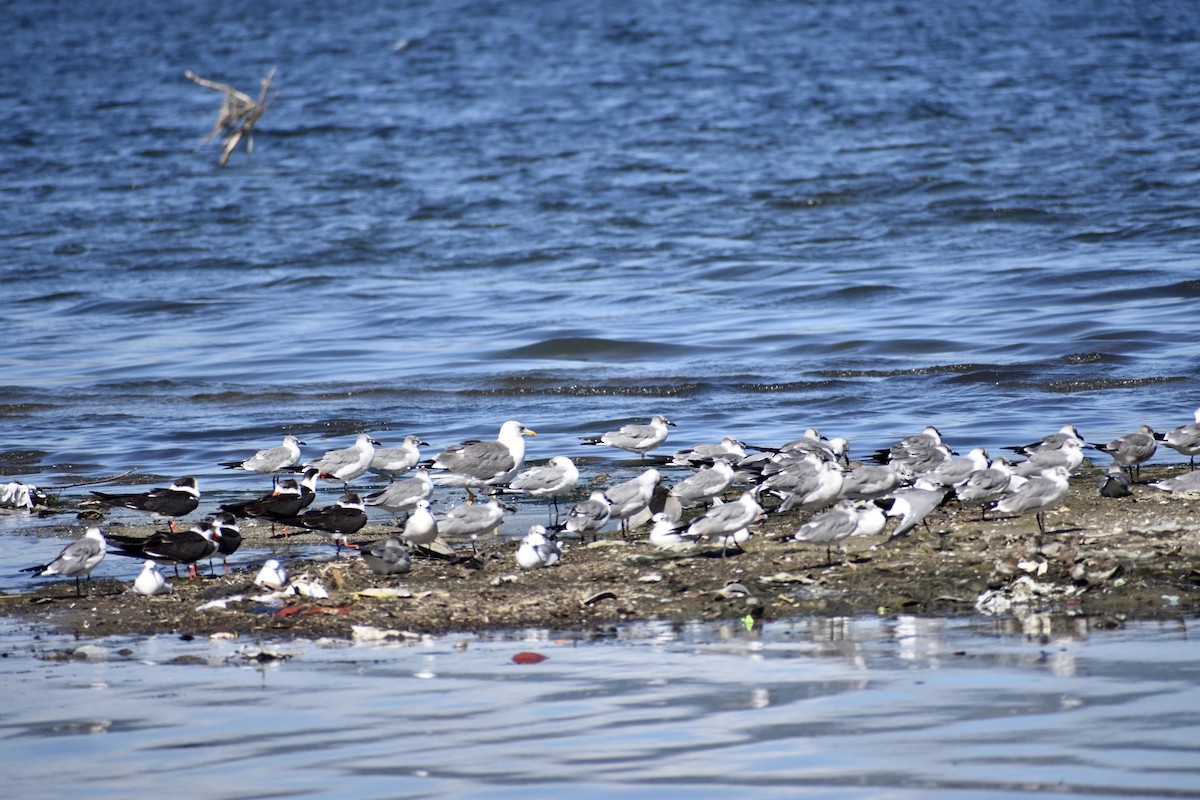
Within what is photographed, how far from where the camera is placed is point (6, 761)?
20.1ft

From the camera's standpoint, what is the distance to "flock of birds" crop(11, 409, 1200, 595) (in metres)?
9.54

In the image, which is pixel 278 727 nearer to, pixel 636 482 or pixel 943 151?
pixel 636 482

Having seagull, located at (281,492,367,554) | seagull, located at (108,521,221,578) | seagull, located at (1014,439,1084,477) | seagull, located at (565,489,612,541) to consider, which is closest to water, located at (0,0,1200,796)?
seagull, located at (108,521,221,578)

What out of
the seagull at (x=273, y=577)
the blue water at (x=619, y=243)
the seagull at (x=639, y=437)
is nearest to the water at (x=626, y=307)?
the blue water at (x=619, y=243)

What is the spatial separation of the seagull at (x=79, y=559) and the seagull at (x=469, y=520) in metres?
2.19

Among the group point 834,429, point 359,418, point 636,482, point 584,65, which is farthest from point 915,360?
point 584,65

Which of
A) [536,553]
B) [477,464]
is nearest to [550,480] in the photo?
[477,464]

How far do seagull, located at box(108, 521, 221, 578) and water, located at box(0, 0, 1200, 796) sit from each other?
4.12 ft

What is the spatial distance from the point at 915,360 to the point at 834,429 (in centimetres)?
401

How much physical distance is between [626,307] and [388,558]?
48.5ft

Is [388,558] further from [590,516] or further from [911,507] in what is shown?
[911,507]

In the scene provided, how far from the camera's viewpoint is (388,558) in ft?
30.9

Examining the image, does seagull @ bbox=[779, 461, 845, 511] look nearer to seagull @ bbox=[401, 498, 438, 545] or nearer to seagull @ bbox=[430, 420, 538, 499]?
seagull @ bbox=[401, 498, 438, 545]

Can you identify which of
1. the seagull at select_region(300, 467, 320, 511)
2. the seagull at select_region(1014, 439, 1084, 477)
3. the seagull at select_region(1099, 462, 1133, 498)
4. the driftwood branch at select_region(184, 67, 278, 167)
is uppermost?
the driftwood branch at select_region(184, 67, 278, 167)
